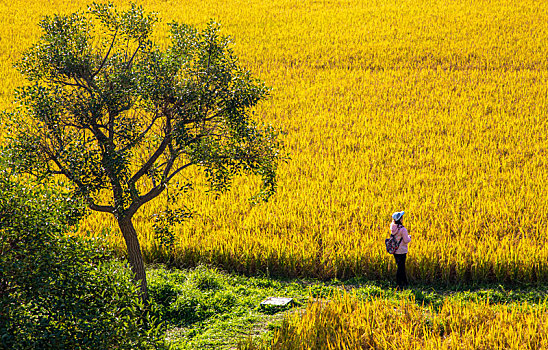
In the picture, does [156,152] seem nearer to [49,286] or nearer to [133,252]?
[133,252]

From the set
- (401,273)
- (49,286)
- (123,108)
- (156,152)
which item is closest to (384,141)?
(401,273)

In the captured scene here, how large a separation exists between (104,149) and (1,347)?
3786mm

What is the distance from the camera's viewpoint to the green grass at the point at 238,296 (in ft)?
23.4

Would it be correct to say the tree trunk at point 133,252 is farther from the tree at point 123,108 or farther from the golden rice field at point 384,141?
the golden rice field at point 384,141

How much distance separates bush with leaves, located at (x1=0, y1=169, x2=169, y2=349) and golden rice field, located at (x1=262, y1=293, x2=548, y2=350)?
2.56 meters

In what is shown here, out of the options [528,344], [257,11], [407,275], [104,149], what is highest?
[257,11]

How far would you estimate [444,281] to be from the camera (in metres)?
8.41

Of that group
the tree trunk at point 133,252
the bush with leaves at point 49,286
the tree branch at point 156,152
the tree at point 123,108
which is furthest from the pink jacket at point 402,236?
the bush with leaves at point 49,286

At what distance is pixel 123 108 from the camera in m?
7.12

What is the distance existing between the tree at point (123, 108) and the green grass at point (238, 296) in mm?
1623

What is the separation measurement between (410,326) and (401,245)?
169 cm

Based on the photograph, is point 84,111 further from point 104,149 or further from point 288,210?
point 288,210

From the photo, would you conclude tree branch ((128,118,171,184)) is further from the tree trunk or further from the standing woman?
the standing woman

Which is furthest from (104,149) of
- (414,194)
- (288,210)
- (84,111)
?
(414,194)
